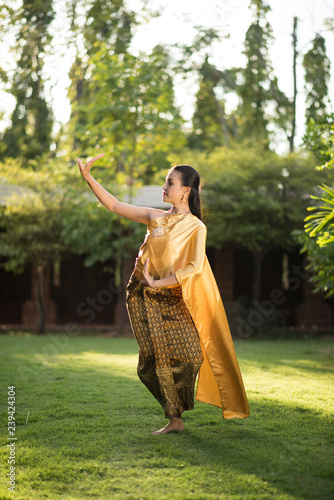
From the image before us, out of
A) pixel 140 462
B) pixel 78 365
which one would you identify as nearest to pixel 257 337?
pixel 78 365

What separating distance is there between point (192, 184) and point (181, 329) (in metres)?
1.09

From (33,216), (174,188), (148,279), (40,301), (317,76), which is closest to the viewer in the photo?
(148,279)

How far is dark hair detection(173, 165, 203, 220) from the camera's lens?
3906 millimetres

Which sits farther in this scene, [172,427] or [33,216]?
[33,216]

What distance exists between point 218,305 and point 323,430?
1265mm

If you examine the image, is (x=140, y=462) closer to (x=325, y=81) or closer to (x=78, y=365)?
(x=78, y=365)

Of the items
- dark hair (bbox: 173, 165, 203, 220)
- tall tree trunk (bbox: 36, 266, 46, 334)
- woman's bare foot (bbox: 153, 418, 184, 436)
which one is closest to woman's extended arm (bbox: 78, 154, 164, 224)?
dark hair (bbox: 173, 165, 203, 220)

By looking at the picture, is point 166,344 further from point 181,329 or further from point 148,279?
point 148,279

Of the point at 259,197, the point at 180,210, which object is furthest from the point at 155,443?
the point at 259,197

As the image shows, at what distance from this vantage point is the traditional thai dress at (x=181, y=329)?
3.75m

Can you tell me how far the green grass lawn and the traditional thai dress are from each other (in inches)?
12.1

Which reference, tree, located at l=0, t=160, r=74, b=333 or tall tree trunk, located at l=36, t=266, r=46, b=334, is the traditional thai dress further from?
tall tree trunk, located at l=36, t=266, r=46, b=334

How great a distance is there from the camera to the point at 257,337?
12586mm

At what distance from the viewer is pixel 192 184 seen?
12.9 feet
